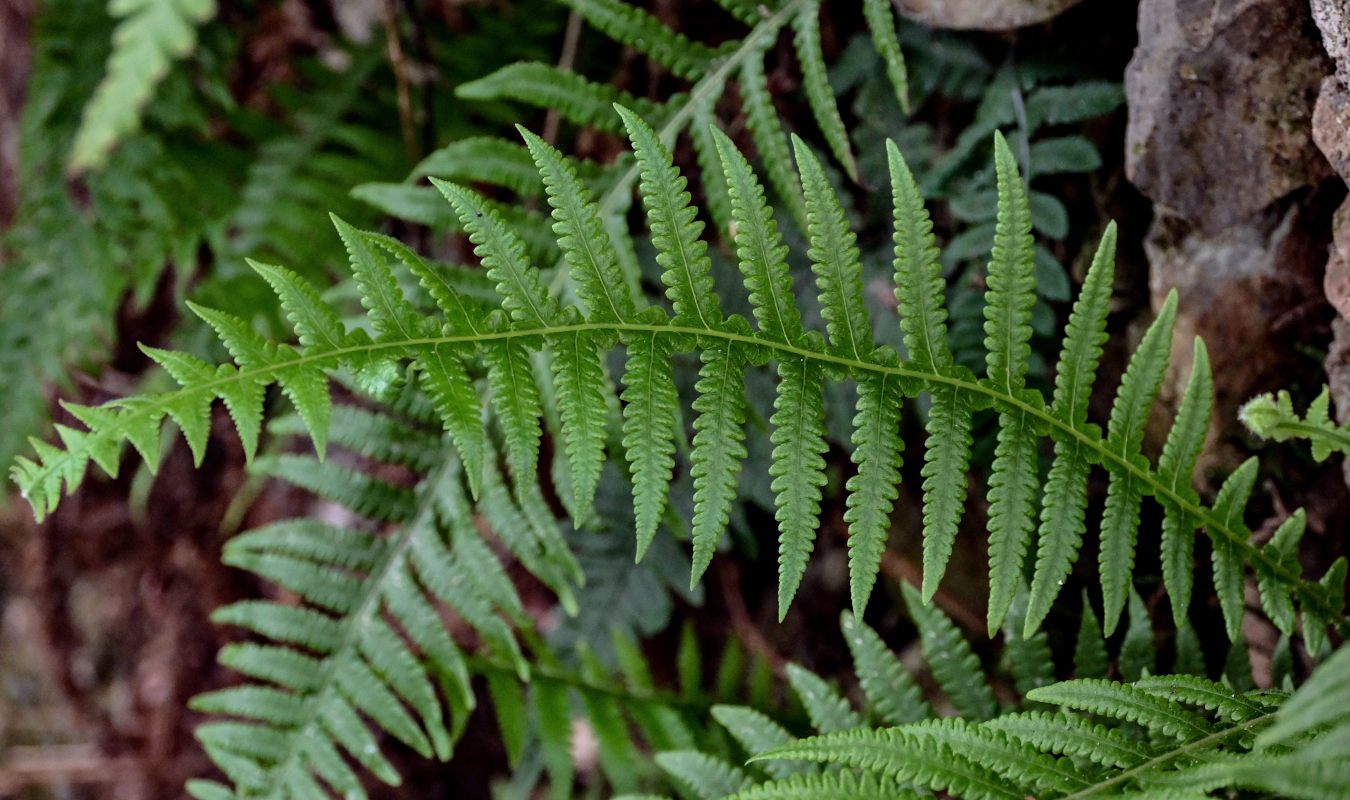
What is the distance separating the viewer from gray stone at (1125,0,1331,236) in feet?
5.33

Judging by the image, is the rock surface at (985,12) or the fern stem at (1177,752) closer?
the fern stem at (1177,752)

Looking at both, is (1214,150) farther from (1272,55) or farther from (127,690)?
(127,690)

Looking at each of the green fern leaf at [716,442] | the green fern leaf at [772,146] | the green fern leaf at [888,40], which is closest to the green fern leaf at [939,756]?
the green fern leaf at [716,442]

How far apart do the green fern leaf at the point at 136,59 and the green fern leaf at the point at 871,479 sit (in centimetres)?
181

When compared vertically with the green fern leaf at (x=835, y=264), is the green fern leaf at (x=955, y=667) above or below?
below

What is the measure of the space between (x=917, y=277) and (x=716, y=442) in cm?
39

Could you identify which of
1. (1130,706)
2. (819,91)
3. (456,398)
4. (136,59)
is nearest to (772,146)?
(819,91)

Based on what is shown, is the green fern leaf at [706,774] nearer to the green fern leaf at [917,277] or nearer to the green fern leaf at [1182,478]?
the green fern leaf at [917,277]

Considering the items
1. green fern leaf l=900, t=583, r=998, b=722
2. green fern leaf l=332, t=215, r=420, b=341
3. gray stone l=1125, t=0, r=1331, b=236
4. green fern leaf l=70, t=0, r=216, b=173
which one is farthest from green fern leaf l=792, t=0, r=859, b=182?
green fern leaf l=70, t=0, r=216, b=173

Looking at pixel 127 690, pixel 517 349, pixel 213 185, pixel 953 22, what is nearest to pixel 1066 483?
pixel 517 349

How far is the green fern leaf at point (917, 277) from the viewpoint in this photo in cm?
137

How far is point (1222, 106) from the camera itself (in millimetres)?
1702

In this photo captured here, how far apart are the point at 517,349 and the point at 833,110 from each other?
0.94m

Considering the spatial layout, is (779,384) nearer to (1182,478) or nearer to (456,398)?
(456,398)
